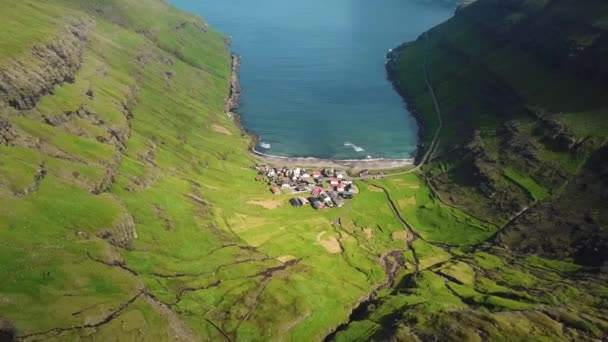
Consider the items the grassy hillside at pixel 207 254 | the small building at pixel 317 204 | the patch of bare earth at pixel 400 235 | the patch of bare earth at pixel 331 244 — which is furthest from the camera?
the small building at pixel 317 204

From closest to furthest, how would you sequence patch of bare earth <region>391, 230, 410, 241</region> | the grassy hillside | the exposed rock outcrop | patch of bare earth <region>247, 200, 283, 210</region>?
1. the grassy hillside
2. the exposed rock outcrop
3. patch of bare earth <region>391, 230, 410, 241</region>
4. patch of bare earth <region>247, 200, 283, 210</region>

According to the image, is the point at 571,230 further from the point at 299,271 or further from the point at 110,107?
the point at 110,107

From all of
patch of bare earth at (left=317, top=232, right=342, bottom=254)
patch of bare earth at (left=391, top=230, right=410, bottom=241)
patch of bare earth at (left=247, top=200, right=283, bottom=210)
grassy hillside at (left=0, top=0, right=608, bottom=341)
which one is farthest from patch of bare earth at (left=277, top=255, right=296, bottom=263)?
patch of bare earth at (left=391, top=230, right=410, bottom=241)

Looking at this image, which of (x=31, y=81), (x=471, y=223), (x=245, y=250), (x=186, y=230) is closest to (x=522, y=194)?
(x=471, y=223)

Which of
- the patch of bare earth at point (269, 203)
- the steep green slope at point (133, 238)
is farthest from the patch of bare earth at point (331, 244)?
the patch of bare earth at point (269, 203)

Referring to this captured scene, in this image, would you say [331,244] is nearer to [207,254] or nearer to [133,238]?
[207,254]

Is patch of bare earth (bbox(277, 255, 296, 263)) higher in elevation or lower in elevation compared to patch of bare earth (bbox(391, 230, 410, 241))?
higher

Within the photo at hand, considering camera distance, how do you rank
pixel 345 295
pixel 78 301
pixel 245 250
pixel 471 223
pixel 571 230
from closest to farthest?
pixel 78 301, pixel 345 295, pixel 245 250, pixel 571 230, pixel 471 223

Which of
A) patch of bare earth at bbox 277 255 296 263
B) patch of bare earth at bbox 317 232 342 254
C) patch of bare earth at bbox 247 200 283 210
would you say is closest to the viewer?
patch of bare earth at bbox 277 255 296 263

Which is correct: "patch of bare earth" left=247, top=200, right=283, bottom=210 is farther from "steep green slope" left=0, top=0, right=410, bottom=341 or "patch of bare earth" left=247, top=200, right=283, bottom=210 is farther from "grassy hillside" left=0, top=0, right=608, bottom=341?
"steep green slope" left=0, top=0, right=410, bottom=341

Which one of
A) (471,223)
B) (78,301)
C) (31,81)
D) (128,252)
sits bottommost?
(471,223)

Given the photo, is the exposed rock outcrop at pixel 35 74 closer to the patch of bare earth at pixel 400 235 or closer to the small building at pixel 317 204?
the small building at pixel 317 204
